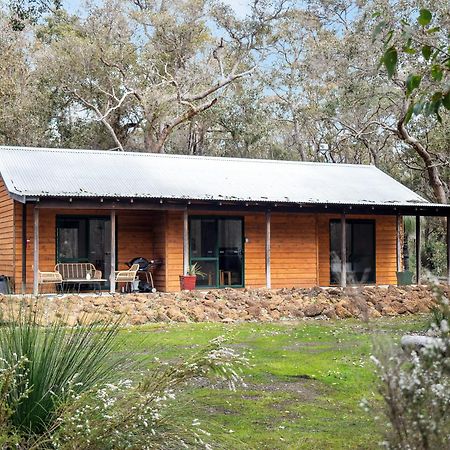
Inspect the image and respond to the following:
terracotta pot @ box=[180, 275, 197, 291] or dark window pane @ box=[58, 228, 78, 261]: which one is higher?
dark window pane @ box=[58, 228, 78, 261]

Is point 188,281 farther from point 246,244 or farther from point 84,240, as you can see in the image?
point 84,240

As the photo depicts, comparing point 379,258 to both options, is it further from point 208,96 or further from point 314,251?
point 208,96

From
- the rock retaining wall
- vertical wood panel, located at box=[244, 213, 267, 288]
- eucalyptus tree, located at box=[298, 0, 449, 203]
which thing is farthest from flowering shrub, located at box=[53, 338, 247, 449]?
eucalyptus tree, located at box=[298, 0, 449, 203]

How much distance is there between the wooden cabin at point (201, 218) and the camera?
17.7 m

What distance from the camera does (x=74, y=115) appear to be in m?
34.4

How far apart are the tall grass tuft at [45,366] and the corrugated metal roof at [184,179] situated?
12293 millimetres

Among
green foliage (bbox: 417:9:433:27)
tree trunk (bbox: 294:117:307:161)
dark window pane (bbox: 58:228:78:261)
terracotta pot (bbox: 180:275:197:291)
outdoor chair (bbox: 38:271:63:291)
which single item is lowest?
terracotta pot (bbox: 180:275:197:291)

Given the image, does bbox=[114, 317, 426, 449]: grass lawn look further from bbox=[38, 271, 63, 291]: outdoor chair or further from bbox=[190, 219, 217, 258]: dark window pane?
bbox=[190, 219, 217, 258]: dark window pane

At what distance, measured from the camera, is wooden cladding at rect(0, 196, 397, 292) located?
1823cm

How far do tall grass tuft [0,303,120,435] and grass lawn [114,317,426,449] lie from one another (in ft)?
0.88

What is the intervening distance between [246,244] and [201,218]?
56.8 inches

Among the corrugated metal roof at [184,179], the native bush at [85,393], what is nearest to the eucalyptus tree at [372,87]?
the corrugated metal roof at [184,179]

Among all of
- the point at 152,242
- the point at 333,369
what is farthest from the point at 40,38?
the point at 333,369

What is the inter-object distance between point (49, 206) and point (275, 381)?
1009cm
